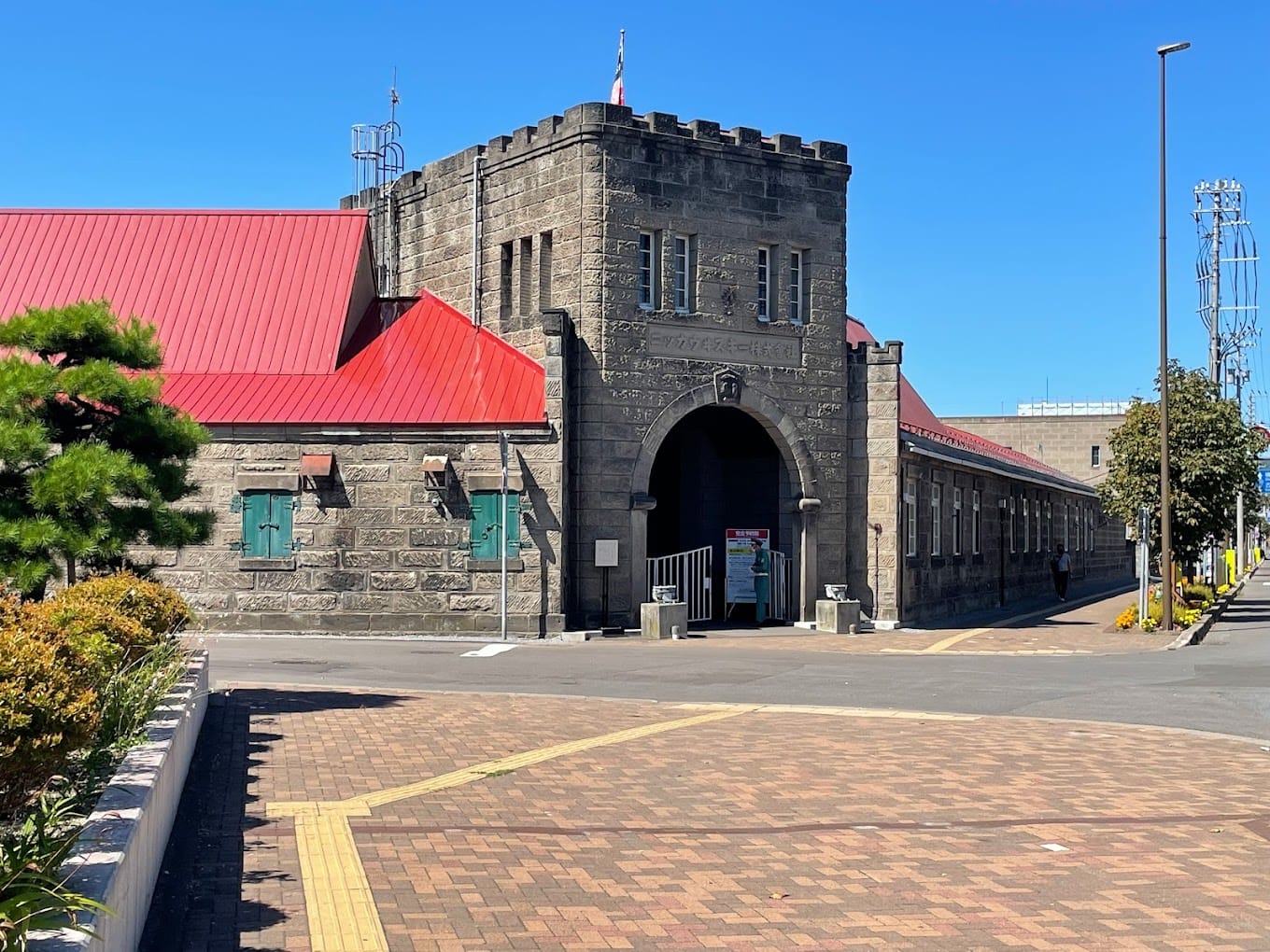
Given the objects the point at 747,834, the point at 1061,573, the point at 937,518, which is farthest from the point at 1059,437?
the point at 747,834

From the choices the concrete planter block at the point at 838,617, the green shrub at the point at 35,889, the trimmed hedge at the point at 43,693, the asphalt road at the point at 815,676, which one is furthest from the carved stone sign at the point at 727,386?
the green shrub at the point at 35,889

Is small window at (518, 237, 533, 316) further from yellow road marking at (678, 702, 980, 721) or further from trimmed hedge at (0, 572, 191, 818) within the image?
trimmed hedge at (0, 572, 191, 818)

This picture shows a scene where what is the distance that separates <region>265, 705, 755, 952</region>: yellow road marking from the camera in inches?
249

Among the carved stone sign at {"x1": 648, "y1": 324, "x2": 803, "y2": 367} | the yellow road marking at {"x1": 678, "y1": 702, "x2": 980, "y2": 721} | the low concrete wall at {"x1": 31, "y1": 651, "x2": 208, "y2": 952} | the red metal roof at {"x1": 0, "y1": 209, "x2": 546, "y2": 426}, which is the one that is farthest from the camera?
the carved stone sign at {"x1": 648, "y1": 324, "x2": 803, "y2": 367}

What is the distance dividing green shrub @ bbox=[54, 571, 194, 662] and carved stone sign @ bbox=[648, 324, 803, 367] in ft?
48.7

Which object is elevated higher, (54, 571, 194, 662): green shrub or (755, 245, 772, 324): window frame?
(755, 245, 772, 324): window frame

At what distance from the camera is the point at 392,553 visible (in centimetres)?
2500

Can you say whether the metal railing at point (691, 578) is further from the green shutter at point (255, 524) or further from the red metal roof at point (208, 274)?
the red metal roof at point (208, 274)

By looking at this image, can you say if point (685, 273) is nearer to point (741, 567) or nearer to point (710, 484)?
point (710, 484)

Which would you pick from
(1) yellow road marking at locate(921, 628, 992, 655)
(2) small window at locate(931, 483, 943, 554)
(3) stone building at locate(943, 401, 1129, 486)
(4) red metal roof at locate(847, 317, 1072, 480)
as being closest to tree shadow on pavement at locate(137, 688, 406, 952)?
(1) yellow road marking at locate(921, 628, 992, 655)

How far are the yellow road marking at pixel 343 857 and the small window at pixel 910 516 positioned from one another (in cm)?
1925

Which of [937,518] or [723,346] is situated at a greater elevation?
[723,346]

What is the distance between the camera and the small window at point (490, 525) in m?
24.9

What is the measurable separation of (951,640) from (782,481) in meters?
4.87
